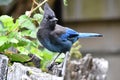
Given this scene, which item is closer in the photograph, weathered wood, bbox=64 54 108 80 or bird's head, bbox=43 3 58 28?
bird's head, bbox=43 3 58 28

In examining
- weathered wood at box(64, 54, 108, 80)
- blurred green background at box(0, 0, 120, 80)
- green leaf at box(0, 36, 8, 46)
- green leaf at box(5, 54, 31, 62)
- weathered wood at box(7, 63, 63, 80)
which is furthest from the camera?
blurred green background at box(0, 0, 120, 80)

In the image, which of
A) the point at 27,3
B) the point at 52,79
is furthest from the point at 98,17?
the point at 52,79

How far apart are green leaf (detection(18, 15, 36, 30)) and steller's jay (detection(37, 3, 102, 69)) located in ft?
0.36

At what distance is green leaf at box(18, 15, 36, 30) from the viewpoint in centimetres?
258

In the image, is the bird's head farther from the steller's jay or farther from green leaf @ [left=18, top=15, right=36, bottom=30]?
green leaf @ [left=18, top=15, right=36, bottom=30]

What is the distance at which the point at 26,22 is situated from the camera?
2.59 m

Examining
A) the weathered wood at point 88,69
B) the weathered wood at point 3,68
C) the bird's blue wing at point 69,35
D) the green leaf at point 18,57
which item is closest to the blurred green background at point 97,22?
the weathered wood at point 88,69

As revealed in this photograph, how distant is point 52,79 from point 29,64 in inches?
18.4

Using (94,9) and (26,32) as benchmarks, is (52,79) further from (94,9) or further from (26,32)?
(94,9)

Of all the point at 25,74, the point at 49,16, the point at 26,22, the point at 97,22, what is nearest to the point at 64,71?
the point at 25,74

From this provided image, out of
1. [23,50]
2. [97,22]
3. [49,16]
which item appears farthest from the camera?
[97,22]

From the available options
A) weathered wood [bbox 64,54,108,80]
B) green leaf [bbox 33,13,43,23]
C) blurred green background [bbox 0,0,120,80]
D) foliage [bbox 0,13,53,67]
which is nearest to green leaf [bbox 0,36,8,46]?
foliage [bbox 0,13,53,67]

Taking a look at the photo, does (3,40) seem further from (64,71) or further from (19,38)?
(64,71)

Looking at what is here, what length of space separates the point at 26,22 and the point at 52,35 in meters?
0.16
